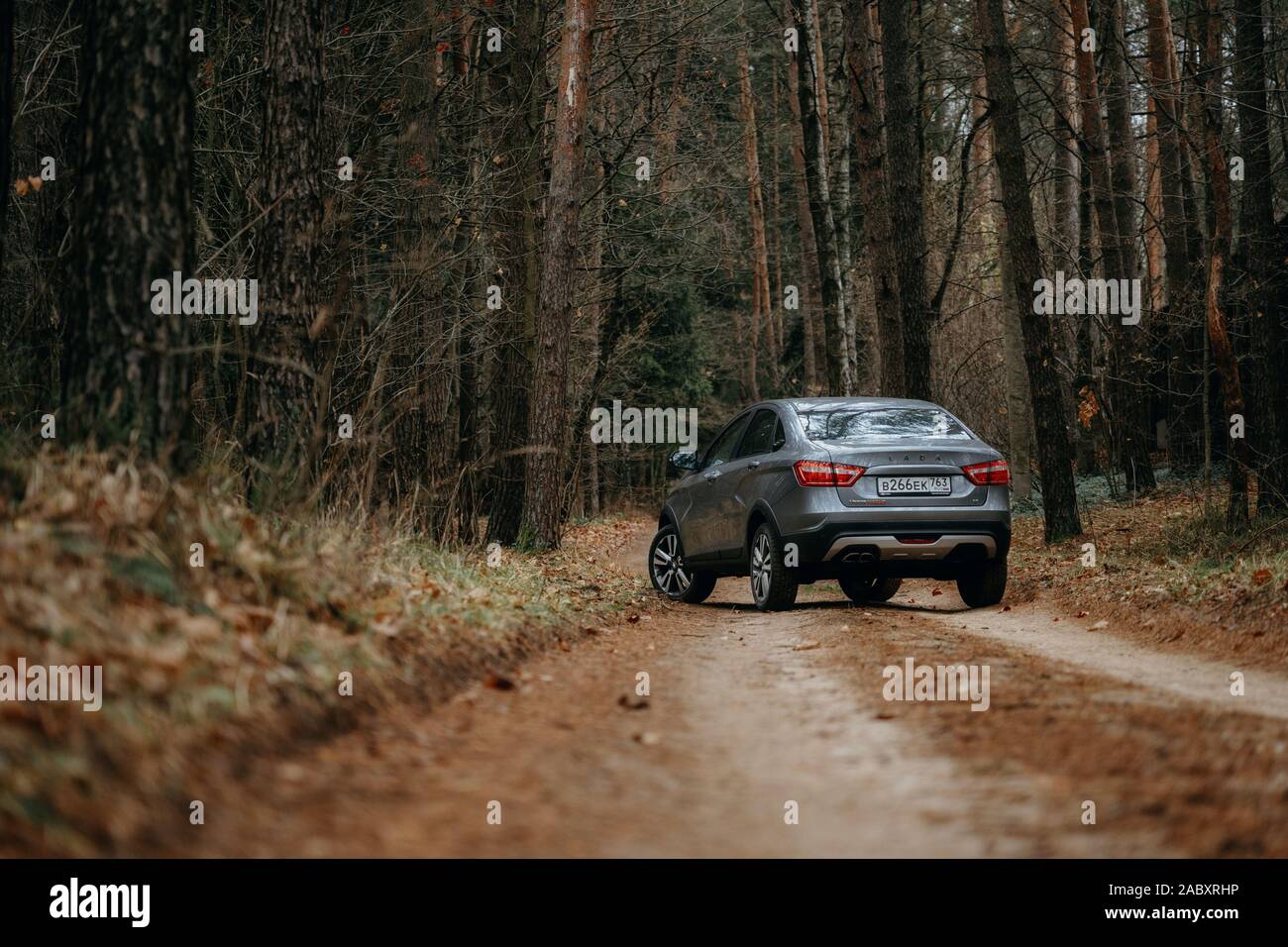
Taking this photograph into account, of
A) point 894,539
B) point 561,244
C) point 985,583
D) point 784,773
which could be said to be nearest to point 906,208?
point 561,244

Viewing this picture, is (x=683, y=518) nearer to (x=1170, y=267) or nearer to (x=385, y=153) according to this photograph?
(x=385, y=153)

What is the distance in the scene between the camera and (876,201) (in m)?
16.9

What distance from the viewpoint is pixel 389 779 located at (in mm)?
3871

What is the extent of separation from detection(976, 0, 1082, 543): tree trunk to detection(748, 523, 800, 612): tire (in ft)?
17.9

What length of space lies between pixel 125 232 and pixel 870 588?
8866mm

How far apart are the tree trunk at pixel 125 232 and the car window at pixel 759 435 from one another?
5.95m

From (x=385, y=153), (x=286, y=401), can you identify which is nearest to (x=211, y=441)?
(x=286, y=401)

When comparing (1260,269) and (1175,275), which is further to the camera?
(1175,275)

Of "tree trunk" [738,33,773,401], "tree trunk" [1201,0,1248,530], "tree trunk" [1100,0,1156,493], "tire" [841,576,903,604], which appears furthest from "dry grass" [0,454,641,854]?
"tree trunk" [738,33,773,401]

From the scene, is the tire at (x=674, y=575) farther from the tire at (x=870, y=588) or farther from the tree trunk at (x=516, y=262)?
the tree trunk at (x=516, y=262)

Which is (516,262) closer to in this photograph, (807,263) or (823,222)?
(823,222)

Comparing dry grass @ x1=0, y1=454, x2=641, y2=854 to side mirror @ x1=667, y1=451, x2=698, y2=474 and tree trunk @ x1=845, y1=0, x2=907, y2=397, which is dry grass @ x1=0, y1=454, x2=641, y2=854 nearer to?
side mirror @ x1=667, y1=451, x2=698, y2=474

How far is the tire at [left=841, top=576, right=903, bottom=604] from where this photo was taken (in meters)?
12.6
